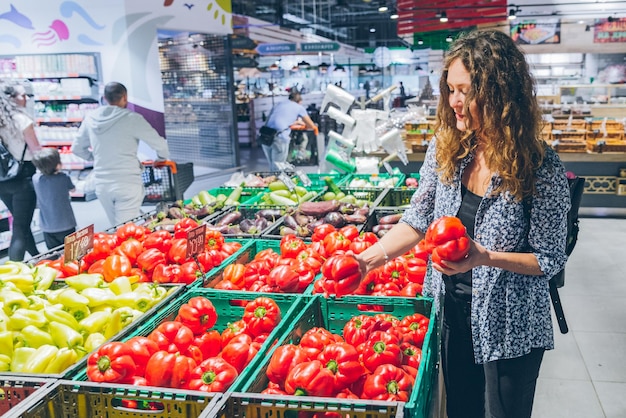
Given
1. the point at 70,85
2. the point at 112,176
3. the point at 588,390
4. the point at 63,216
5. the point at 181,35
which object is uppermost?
the point at 181,35

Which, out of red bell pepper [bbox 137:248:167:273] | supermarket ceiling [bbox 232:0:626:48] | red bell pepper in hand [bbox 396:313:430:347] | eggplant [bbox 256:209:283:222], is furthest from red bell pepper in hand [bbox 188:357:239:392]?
supermarket ceiling [bbox 232:0:626:48]

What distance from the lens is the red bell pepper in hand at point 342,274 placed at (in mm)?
2088

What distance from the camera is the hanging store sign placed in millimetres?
16688

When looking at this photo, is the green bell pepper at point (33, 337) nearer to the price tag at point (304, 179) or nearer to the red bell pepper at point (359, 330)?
the red bell pepper at point (359, 330)

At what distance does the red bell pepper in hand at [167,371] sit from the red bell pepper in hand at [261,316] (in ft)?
1.54

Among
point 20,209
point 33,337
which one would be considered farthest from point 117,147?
point 33,337

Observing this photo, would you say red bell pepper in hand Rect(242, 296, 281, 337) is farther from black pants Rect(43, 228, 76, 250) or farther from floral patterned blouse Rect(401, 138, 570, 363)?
black pants Rect(43, 228, 76, 250)

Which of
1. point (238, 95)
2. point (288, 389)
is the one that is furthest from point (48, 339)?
point (238, 95)

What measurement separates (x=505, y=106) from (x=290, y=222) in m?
2.46

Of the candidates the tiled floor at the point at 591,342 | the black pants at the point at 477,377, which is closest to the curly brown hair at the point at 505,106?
the black pants at the point at 477,377

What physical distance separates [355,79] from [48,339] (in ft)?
143

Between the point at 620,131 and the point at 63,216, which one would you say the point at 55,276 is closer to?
the point at 63,216

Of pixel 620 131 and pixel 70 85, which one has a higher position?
pixel 70 85

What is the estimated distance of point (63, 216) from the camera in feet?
18.3
